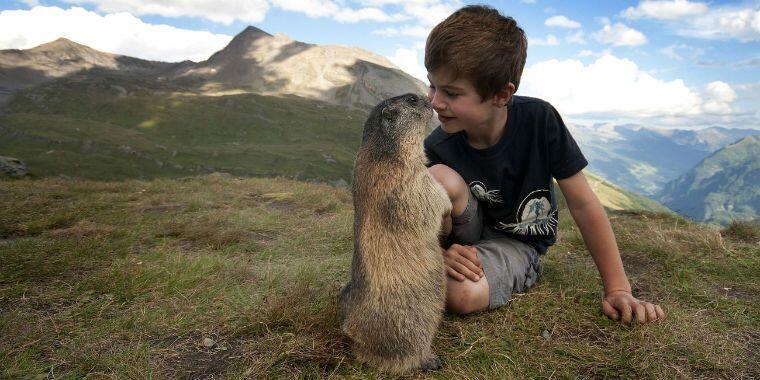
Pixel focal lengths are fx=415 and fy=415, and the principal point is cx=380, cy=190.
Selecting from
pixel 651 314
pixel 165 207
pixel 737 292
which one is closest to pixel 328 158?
pixel 165 207

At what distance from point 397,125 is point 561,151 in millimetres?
1851

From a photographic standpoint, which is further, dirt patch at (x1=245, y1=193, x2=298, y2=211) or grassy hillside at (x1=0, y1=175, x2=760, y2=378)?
dirt patch at (x1=245, y1=193, x2=298, y2=211)

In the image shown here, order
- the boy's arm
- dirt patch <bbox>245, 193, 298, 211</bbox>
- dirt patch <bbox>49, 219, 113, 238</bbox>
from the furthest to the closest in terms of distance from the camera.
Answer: dirt patch <bbox>245, 193, 298, 211</bbox> < dirt patch <bbox>49, 219, 113, 238</bbox> < the boy's arm

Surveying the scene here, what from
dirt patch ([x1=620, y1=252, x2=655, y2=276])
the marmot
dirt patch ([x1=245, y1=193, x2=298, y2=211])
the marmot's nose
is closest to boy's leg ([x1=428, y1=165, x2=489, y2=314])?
the marmot

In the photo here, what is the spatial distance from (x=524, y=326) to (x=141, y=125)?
12863cm

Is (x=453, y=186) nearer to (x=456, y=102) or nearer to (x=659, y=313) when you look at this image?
(x=456, y=102)

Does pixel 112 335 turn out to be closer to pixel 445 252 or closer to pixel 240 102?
pixel 445 252

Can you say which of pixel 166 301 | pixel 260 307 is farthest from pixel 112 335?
pixel 260 307

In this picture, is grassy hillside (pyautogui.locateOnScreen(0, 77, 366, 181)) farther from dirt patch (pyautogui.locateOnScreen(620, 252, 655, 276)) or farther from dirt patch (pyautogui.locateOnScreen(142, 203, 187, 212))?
dirt patch (pyautogui.locateOnScreen(620, 252, 655, 276))

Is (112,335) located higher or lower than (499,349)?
lower

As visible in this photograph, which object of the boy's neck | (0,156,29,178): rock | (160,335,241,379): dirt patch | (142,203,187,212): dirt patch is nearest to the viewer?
(160,335,241,379): dirt patch

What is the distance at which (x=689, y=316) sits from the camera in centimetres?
404

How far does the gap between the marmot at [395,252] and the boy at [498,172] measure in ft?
1.65

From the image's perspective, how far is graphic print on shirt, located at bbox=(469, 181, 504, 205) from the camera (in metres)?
4.79
